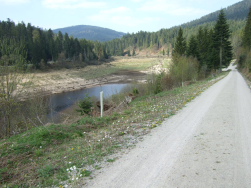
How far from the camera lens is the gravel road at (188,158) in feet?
13.0

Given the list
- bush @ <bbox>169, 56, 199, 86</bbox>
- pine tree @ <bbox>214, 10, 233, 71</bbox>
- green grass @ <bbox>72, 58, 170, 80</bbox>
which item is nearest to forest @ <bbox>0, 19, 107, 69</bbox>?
green grass @ <bbox>72, 58, 170, 80</bbox>

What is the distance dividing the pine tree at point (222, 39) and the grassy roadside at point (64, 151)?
3772 centimetres

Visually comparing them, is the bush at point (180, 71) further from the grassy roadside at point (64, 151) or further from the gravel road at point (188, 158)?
the grassy roadside at point (64, 151)

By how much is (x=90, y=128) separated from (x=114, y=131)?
1471 mm

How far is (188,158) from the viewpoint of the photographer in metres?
4.95

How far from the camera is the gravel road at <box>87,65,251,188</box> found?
157 inches

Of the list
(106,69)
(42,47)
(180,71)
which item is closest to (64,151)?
(180,71)

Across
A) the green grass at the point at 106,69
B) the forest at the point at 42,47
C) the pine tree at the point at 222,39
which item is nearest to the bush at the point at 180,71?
the pine tree at the point at 222,39

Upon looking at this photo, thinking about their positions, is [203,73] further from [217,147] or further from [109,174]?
[109,174]

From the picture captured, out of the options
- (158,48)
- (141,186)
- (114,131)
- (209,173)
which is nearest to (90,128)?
(114,131)

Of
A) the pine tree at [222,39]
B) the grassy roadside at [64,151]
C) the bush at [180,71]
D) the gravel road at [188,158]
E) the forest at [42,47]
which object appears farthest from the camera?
the forest at [42,47]

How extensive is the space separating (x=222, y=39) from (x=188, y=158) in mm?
41572

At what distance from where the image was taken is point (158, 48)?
178 metres

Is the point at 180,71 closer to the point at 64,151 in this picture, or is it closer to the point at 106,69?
the point at 64,151
